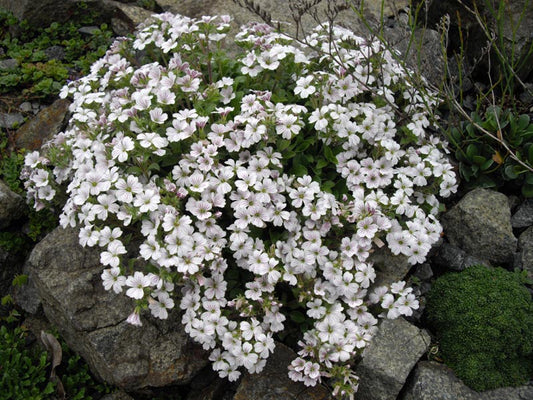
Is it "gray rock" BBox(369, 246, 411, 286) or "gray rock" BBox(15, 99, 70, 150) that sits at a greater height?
"gray rock" BBox(369, 246, 411, 286)

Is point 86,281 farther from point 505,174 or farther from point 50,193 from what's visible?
point 505,174

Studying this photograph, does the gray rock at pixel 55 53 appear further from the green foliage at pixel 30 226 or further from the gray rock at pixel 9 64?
the green foliage at pixel 30 226

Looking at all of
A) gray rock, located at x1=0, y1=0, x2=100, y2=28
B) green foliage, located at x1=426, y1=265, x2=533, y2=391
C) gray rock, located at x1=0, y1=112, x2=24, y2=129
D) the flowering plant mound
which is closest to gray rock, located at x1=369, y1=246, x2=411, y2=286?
the flowering plant mound

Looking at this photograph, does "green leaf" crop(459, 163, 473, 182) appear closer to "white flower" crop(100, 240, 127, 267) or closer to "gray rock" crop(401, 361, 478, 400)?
"gray rock" crop(401, 361, 478, 400)

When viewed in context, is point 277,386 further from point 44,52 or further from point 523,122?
point 44,52

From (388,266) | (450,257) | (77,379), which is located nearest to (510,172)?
(450,257)

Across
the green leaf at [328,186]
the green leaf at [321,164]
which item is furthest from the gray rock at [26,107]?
the green leaf at [328,186]
